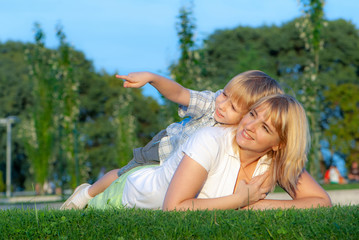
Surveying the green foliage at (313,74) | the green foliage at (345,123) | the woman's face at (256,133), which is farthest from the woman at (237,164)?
the green foliage at (345,123)

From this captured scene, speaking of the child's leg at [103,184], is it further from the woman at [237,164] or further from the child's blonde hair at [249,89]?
the child's blonde hair at [249,89]

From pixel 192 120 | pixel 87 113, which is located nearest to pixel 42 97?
pixel 192 120

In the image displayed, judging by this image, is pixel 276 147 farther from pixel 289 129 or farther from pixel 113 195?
pixel 113 195

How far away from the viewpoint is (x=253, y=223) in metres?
3.32

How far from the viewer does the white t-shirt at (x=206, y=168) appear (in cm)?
387

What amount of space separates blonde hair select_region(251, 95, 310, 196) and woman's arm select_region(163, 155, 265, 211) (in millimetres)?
371

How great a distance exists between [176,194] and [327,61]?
3915cm

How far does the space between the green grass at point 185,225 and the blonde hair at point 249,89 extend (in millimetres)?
1052

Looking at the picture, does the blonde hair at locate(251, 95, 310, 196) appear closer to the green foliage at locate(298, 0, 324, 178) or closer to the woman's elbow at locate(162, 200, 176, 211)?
the woman's elbow at locate(162, 200, 176, 211)

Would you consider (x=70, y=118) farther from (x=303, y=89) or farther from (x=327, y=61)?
(x=327, y=61)

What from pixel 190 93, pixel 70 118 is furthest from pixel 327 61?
pixel 190 93

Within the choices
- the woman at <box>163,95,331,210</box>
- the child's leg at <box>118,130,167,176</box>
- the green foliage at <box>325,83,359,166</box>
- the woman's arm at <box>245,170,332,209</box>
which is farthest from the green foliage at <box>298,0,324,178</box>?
the green foliage at <box>325,83,359,166</box>

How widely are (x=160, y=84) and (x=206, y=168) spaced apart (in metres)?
1.24

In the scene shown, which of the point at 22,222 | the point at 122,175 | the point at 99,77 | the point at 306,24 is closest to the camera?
the point at 22,222
